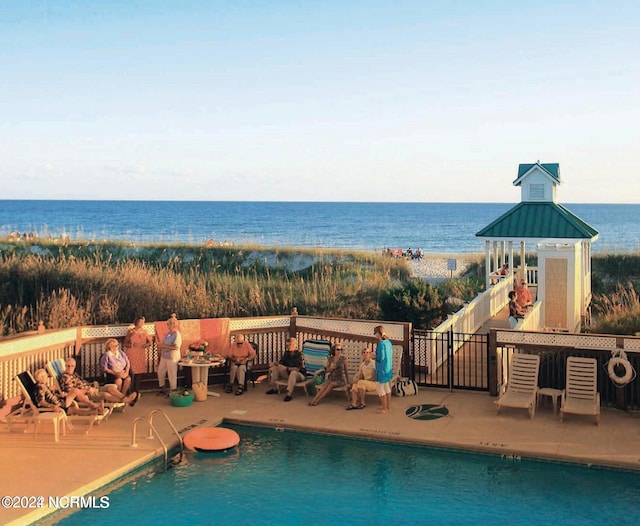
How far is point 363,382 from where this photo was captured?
11.1 meters

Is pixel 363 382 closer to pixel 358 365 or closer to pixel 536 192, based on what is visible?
pixel 358 365

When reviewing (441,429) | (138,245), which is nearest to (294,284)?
(441,429)

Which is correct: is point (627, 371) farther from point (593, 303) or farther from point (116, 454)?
point (593, 303)

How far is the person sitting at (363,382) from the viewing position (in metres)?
11.1

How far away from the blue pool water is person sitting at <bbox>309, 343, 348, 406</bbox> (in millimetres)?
1981

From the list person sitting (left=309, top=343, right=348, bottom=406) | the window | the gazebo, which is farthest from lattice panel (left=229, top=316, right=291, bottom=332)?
the window

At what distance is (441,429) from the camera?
9.81 m

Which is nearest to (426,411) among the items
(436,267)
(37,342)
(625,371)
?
(625,371)

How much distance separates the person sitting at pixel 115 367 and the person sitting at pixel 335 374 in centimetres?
299

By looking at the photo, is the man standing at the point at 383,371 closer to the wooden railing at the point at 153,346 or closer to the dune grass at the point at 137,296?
the wooden railing at the point at 153,346

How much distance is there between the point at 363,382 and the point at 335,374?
0.54 metres

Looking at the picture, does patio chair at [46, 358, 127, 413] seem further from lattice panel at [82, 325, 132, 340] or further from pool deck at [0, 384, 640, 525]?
lattice panel at [82, 325, 132, 340]

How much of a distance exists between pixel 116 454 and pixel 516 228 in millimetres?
12639

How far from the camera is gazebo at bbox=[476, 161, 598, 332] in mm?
17000
